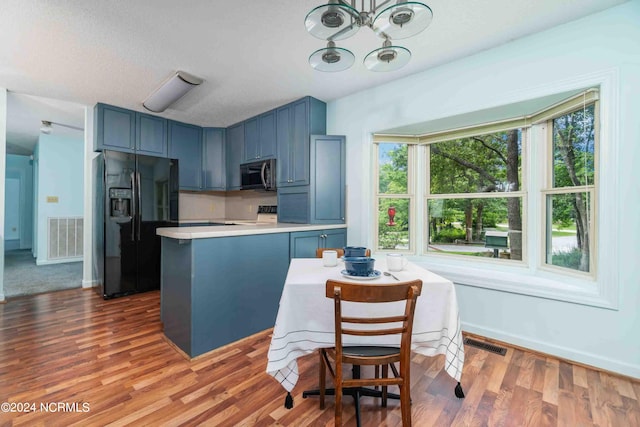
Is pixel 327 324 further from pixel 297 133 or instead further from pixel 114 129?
pixel 114 129

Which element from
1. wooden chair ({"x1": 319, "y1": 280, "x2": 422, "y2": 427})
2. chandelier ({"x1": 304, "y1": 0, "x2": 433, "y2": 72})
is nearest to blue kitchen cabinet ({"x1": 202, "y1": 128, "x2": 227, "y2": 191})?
chandelier ({"x1": 304, "y1": 0, "x2": 433, "y2": 72})

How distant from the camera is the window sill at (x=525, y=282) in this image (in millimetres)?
1996

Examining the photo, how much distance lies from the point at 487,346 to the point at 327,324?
173 centimetres

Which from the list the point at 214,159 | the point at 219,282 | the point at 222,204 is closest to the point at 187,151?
the point at 214,159

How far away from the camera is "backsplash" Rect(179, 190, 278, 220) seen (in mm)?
4680

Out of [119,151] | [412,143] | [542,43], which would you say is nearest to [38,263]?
[119,151]

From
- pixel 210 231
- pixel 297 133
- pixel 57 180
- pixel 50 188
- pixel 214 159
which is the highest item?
pixel 297 133

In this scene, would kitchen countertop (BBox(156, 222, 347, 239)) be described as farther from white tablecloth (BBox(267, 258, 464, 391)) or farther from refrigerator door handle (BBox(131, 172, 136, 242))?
refrigerator door handle (BBox(131, 172, 136, 242))

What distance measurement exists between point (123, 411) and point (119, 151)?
3219 millimetres

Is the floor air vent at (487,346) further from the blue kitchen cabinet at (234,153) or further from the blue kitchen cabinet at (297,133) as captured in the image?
the blue kitchen cabinet at (234,153)

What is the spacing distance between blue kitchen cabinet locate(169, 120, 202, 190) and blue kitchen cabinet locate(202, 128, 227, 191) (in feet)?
0.25

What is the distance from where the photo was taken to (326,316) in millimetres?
1391

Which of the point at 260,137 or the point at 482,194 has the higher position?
the point at 260,137

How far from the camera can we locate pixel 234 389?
1.73 meters
